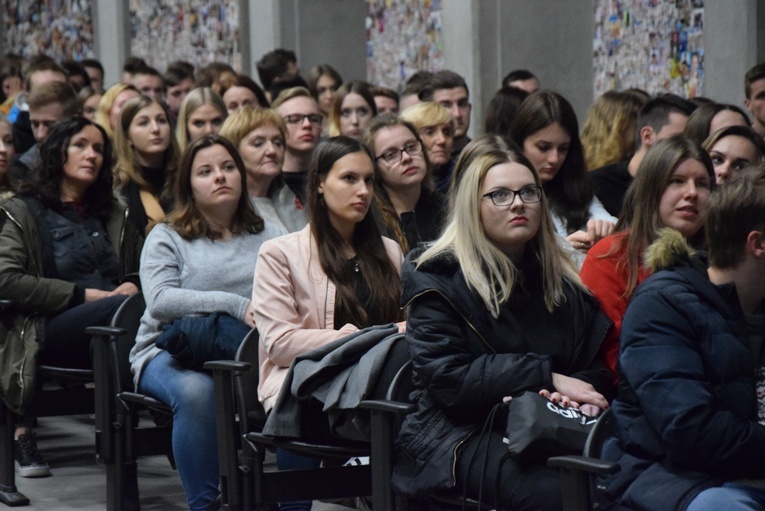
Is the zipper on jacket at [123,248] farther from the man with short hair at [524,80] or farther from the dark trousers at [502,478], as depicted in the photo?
the man with short hair at [524,80]

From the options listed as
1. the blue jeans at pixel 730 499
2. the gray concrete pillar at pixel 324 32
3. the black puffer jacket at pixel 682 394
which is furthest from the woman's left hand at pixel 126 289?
the gray concrete pillar at pixel 324 32

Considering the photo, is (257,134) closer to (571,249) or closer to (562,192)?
(562,192)

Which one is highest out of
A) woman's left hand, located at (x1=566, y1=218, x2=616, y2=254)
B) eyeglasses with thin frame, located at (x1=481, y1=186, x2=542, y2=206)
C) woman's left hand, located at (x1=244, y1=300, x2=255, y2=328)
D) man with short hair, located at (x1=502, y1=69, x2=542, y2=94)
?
man with short hair, located at (x1=502, y1=69, x2=542, y2=94)

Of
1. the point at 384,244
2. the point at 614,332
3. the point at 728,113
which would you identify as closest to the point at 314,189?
the point at 384,244

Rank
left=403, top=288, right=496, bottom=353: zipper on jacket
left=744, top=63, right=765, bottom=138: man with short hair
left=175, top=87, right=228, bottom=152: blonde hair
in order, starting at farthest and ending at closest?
left=175, top=87, right=228, bottom=152: blonde hair < left=744, top=63, right=765, bottom=138: man with short hair < left=403, top=288, right=496, bottom=353: zipper on jacket

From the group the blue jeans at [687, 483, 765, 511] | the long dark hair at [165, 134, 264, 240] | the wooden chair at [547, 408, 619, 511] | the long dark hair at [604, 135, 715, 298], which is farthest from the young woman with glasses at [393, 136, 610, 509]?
the long dark hair at [165, 134, 264, 240]

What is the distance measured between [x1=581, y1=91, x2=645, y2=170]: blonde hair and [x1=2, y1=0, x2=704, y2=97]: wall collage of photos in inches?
59.9

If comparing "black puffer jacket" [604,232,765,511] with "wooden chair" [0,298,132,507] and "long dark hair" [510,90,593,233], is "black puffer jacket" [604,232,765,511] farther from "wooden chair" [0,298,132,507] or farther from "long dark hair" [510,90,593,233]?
"wooden chair" [0,298,132,507]

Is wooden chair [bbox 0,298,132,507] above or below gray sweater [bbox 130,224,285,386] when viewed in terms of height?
below

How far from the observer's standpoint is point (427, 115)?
23.5ft

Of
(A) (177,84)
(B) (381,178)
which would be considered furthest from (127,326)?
(A) (177,84)

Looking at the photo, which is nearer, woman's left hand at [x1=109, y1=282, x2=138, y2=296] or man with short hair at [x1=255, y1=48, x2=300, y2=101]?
woman's left hand at [x1=109, y1=282, x2=138, y2=296]

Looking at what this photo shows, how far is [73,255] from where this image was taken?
640 centimetres

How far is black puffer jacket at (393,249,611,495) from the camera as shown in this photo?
399 cm
